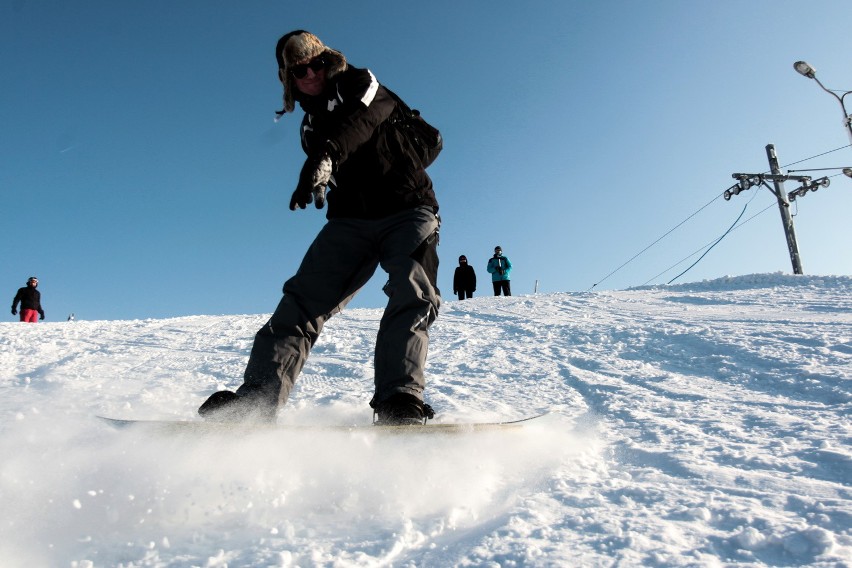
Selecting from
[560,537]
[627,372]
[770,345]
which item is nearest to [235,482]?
[560,537]

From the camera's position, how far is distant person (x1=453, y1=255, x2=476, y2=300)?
1338cm

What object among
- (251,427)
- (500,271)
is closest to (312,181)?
(251,427)

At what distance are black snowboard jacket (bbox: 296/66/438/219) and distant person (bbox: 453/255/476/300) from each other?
36.0 ft

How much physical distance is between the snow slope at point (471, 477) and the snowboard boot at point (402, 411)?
6.8 inches

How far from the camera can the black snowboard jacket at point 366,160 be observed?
2121 millimetres

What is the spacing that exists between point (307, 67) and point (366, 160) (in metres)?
0.44

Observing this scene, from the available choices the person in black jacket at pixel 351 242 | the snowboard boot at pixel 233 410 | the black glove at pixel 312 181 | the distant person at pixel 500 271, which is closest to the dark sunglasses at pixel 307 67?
the person in black jacket at pixel 351 242

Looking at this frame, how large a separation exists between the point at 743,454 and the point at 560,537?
811 mm

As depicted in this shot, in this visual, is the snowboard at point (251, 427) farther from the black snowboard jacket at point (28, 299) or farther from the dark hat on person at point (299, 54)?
the black snowboard jacket at point (28, 299)

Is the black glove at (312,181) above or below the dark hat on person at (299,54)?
below

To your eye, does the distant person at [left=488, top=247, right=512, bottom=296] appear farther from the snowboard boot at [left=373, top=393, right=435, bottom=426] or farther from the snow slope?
the snowboard boot at [left=373, top=393, right=435, bottom=426]

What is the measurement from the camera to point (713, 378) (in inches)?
112

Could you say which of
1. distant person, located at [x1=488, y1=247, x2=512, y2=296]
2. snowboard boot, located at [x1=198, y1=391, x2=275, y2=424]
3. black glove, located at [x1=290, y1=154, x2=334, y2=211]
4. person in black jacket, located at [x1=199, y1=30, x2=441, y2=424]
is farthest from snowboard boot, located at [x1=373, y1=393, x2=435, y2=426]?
distant person, located at [x1=488, y1=247, x2=512, y2=296]

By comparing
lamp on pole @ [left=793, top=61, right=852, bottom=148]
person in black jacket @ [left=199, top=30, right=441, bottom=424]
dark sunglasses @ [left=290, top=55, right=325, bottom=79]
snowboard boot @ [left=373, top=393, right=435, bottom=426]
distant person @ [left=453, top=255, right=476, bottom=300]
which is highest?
lamp on pole @ [left=793, top=61, right=852, bottom=148]
